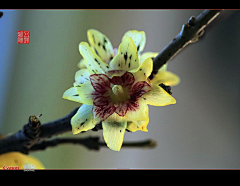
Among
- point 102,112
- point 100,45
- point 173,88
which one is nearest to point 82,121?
point 102,112

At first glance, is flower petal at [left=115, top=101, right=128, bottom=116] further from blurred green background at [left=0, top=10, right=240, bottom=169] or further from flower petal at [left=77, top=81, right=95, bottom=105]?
blurred green background at [left=0, top=10, right=240, bottom=169]

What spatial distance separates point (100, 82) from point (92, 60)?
0.03 m

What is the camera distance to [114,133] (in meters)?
0.31

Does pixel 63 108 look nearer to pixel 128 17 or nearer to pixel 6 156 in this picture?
pixel 128 17

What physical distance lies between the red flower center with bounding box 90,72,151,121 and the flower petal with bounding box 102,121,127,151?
0.01 meters

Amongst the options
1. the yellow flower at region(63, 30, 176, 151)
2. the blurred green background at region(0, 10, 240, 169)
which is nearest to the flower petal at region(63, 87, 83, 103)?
the yellow flower at region(63, 30, 176, 151)

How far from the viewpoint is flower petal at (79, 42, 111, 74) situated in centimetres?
30

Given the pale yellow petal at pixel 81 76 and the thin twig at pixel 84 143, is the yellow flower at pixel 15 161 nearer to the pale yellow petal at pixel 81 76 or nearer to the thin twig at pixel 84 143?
the thin twig at pixel 84 143

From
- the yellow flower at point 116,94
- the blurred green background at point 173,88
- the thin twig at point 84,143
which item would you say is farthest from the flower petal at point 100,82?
the blurred green background at point 173,88

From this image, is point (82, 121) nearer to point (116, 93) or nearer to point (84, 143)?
point (116, 93)

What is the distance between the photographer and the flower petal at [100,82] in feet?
1.03

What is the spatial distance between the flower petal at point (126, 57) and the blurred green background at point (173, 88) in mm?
436

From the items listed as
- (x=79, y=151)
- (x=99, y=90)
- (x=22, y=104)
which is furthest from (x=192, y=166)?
(x=99, y=90)

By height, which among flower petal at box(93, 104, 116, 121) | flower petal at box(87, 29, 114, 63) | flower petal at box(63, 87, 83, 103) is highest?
flower petal at box(87, 29, 114, 63)
